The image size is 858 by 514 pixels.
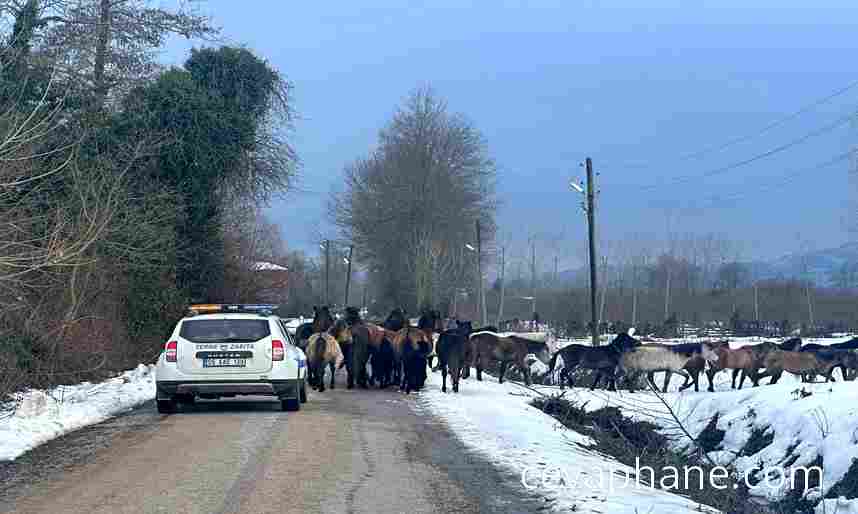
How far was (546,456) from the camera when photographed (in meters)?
13.4

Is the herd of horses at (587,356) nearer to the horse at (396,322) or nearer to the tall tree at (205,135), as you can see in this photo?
the horse at (396,322)

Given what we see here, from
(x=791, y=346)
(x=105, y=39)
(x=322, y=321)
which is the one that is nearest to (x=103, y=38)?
(x=105, y=39)

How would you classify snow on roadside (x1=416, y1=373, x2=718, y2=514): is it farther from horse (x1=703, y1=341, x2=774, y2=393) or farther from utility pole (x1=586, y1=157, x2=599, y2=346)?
utility pole (x1=586, y1=157, x2=599, y2=346)

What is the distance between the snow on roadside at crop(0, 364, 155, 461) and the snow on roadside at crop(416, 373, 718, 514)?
18.5 ft

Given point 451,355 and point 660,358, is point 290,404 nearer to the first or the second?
point 451,355

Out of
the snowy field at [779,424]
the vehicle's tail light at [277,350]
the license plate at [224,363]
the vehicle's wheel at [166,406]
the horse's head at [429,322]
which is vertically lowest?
the snowy field at [779,424]

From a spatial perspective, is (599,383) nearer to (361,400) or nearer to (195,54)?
(361,400)

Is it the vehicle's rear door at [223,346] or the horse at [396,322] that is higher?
the horse at [396,322]

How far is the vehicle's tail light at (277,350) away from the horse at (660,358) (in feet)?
46.4

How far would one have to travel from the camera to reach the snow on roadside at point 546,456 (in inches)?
411

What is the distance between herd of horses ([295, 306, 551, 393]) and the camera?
2417cm

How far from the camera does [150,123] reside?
110ft

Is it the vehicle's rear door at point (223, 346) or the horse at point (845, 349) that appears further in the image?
the horse at point (845, 349)

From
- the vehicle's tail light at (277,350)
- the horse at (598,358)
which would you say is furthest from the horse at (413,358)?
the horse at (598,358)
